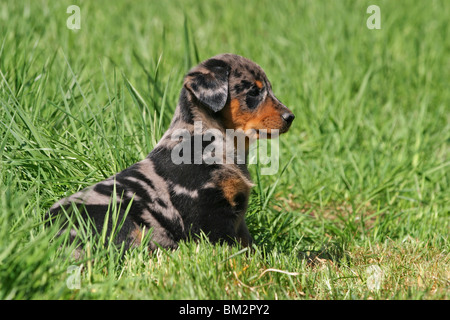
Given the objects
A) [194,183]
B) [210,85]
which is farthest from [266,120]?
[194,183]

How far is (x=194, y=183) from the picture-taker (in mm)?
3506

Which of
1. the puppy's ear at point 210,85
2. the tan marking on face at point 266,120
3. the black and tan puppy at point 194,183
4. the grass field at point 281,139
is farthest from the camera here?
the tan marking on face at point 266,120

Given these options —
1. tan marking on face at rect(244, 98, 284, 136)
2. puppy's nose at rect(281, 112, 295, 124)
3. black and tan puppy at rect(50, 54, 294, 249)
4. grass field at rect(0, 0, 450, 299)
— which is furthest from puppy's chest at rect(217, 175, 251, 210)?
puppy's nose at rect(281, 112, 295, 124)

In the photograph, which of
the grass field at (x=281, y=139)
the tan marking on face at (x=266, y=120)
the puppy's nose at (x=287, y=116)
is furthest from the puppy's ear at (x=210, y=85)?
the grass field at (x=281, y=139)

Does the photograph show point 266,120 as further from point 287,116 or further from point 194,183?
point 194,183

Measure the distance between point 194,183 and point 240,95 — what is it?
688 millimetres

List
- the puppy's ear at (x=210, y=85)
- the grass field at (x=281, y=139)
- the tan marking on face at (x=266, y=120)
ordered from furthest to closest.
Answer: the tan marking on face at (x=266, y=120) < the puppy's ear at (x=210, y=85) < the grass field at (x=281, y=139)

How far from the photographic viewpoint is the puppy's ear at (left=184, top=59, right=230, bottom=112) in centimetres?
369

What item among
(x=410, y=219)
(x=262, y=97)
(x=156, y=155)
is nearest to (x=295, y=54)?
(x=410, y=219)

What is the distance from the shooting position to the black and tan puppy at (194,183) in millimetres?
3469

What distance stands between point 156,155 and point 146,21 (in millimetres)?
4510

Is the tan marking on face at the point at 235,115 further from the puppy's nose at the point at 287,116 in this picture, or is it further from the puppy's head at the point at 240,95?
the puppy's nose at the point at 287,116

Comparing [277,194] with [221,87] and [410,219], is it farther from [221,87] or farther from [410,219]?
[221,87]
